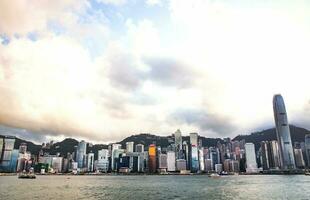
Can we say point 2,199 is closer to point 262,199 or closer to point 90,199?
point 90,199

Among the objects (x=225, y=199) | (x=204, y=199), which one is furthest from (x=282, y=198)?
(x=204, y=199)

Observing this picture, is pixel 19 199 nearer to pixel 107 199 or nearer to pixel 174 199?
pixel 107 199

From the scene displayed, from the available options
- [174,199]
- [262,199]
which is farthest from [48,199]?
[262,199]

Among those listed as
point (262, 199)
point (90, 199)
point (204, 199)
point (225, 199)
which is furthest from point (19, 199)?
point (262, 199)

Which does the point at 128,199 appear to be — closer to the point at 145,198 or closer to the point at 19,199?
the point at 145,198

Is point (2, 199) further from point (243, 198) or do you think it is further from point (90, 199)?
point (243, 198)

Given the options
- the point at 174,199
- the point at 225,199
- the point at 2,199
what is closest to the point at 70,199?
the point at 2,199
